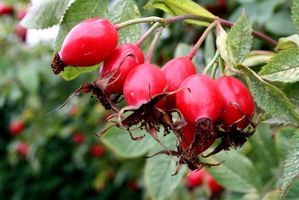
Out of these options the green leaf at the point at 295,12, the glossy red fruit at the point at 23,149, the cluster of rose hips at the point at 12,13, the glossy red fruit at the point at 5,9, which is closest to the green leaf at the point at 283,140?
the green leaf at the point at 295,12

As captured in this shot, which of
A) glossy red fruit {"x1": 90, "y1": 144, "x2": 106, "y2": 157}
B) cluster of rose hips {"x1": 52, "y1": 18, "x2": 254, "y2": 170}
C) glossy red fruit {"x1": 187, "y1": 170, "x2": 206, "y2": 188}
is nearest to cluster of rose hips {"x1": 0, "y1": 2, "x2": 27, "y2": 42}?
glossy red fruit {"x1": 90, "y1": 144, "x2": 106, "y2": 157}

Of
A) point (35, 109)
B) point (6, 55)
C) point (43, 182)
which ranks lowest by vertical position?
point (43, 182)

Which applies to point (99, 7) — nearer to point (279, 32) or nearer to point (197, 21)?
point (197, 21)

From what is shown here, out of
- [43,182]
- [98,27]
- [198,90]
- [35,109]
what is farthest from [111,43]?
[43,182]

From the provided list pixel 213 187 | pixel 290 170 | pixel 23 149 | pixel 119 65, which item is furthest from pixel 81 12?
pixel 23 149

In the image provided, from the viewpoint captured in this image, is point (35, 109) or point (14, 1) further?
point (35, 109)

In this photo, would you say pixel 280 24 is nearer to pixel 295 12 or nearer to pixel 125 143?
pixel 125 143

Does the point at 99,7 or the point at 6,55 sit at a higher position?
the point at 99,7
